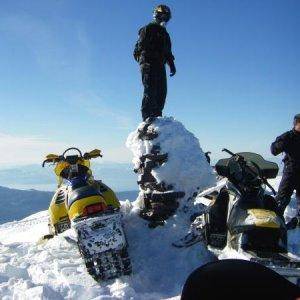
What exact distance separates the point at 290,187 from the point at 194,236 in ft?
7.04

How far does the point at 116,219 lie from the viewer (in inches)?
226

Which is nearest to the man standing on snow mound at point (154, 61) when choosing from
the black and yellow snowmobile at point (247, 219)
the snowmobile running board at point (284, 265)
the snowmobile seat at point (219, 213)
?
the black and yellow snowmobile at point (247, 219)

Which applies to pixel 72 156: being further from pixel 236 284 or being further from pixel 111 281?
pixel 236 284

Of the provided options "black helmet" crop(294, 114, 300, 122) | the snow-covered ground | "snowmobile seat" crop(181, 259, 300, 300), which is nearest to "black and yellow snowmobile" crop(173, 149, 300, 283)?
the snow-covered ground

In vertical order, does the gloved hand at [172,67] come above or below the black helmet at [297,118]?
above

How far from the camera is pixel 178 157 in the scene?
801cm

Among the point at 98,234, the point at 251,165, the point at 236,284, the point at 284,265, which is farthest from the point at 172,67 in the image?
the point at 236,284

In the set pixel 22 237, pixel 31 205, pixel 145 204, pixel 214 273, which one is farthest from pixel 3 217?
pixel 214 273

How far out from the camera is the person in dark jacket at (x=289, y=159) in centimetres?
779

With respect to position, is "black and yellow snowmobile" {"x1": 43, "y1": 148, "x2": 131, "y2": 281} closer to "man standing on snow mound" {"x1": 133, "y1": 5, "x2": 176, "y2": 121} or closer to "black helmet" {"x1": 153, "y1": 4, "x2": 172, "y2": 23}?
"man standing on snow mound" {"x1": 133, "y1": 5, "x2": 176, "y2": 121}

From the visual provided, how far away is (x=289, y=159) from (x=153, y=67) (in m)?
3.10

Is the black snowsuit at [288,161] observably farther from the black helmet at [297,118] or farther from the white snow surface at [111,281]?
the white snow surface at [111,281]

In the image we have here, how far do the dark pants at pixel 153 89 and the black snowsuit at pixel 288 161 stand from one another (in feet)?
7.89

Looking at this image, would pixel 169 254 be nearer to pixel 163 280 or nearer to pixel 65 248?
pixel 163 280
